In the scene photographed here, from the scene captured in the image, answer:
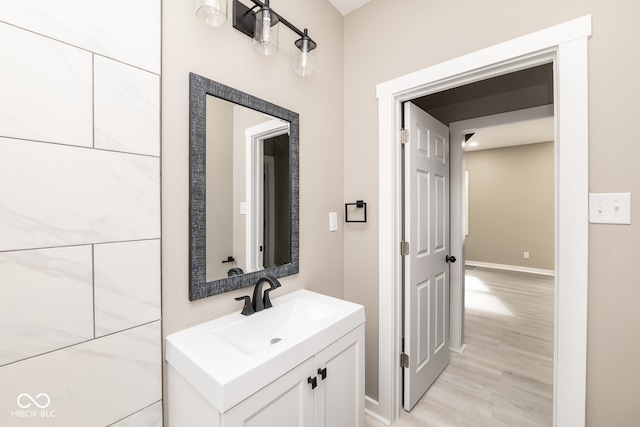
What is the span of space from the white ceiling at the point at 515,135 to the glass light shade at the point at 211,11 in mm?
4196

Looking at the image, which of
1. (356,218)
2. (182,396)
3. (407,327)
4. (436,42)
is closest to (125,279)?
(182,396)

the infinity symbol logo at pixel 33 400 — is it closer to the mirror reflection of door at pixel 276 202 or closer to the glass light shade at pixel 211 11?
the mirror reflection of door at pixel 276 202

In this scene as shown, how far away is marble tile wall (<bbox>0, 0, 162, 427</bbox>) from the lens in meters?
0.73

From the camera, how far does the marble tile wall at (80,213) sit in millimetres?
730

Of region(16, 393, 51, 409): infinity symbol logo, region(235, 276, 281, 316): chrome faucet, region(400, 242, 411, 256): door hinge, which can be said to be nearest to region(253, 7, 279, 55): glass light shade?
region(235, 276, 281, 316): chrome faucet

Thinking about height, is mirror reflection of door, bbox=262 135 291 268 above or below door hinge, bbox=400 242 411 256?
above

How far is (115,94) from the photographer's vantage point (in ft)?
2.95

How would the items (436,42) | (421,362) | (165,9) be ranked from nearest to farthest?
(165,9)
(436,42)
(421,362)

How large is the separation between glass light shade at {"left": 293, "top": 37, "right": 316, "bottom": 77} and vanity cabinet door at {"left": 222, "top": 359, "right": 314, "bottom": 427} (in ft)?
4.67

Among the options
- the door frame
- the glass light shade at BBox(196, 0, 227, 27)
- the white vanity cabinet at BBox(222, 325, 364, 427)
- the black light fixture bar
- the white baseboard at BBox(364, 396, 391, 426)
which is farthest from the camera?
the white baseboard at BBox(364, 396, 391, 426)

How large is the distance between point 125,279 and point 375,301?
142cm

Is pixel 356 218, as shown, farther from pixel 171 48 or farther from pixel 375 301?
pixel 171 48

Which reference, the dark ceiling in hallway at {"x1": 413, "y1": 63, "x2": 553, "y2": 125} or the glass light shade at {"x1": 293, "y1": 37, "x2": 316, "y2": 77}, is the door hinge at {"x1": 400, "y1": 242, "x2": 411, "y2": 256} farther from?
the dark ceiling in hallway at {"x1": 413, "y1": 63, "x2": 553, "y2": 125}

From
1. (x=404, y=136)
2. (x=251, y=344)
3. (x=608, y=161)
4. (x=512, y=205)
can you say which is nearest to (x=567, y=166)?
(x=608, y=161)
